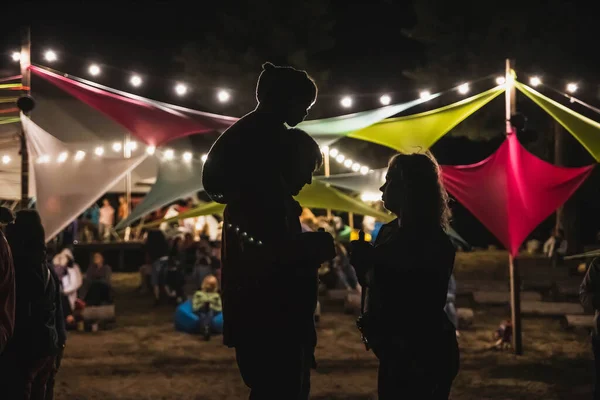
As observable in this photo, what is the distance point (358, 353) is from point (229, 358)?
1465mm

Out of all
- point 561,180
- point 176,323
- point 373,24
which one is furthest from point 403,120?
point 373,24

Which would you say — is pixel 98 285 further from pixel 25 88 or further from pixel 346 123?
pixel 346 123

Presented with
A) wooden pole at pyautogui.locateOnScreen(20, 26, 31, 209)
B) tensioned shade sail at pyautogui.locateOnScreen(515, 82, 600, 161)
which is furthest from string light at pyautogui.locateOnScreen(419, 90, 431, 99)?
wooden pole at pyautogui.locateOnScreen(20, 26, 31, 209)

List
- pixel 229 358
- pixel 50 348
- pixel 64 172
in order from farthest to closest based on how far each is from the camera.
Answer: pixel 229 358 < pixel 64 172 < pixel 50 348

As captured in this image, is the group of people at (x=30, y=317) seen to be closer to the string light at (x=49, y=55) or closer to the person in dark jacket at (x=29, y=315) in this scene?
the person in dark jacket at (x=29, y=315)

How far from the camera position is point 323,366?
697cm

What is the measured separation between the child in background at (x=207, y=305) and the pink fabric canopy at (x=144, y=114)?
106 inches

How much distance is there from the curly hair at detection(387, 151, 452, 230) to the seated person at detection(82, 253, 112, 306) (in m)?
7.91

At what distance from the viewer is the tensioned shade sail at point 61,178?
569cm

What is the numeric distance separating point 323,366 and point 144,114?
10.4 feet

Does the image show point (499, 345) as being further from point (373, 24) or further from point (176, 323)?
point (373, 24)

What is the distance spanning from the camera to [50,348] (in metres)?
3.42

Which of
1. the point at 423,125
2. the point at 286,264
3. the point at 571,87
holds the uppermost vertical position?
the point at 571,87

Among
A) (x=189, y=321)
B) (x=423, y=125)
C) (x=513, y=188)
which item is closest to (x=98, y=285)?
(x=189, y=321)
